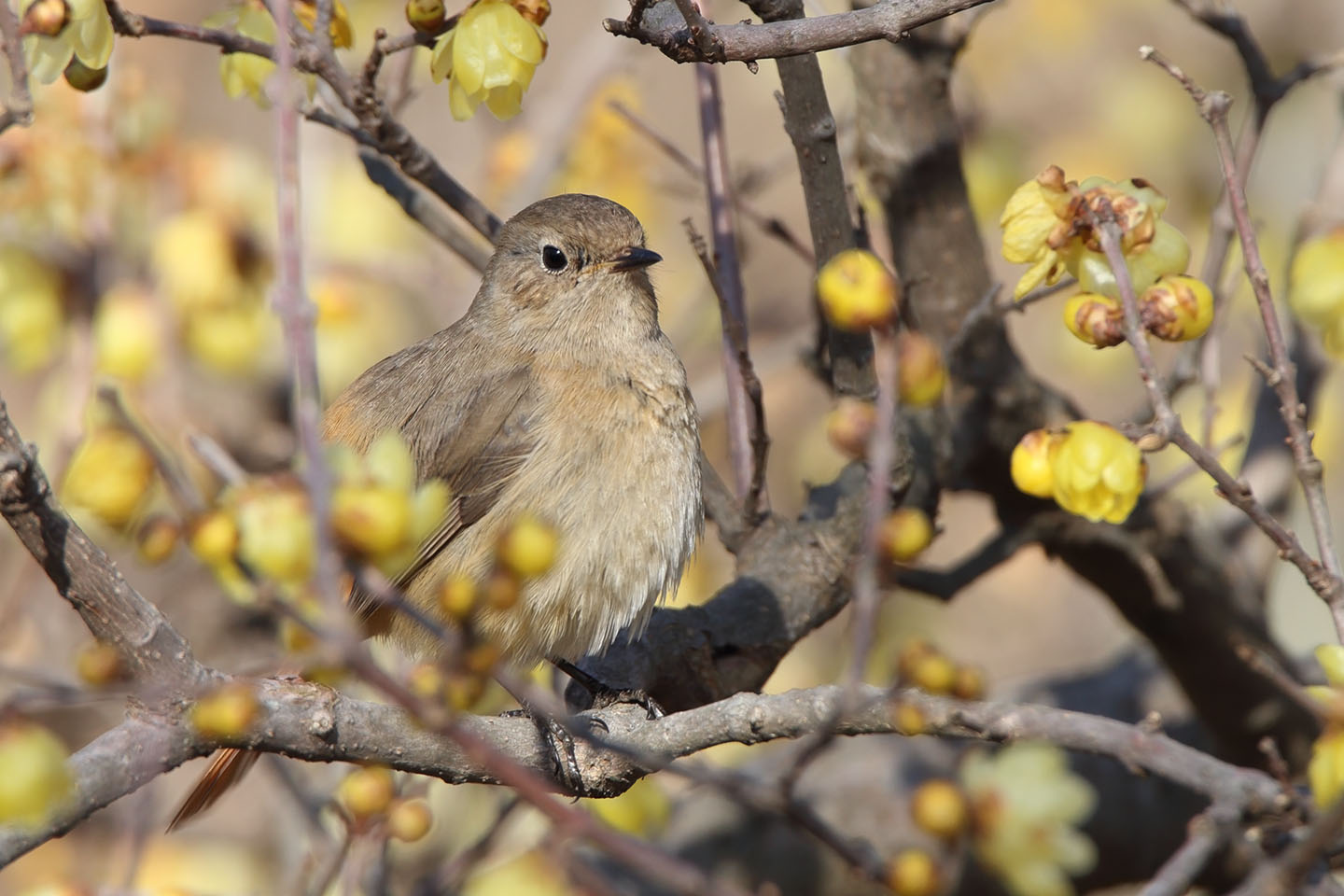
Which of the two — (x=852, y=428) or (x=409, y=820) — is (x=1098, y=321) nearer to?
(x=852, y=428)

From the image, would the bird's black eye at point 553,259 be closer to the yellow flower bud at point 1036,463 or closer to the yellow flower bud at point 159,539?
the yellow flower bud at point 1036,463

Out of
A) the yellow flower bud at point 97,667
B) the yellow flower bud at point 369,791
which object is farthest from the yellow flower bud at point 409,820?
the yellow flower bud at point 97,667

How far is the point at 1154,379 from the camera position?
85.7 inches

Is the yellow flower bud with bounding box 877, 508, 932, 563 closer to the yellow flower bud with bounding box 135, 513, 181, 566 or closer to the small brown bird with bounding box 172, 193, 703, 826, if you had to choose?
the yellow flower bud with bounding box 135, 513, 181, 566

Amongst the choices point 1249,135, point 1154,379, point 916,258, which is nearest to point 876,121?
point 916,258

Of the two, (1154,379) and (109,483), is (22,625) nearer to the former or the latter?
(109,483)

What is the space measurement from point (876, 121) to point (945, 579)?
1331mm

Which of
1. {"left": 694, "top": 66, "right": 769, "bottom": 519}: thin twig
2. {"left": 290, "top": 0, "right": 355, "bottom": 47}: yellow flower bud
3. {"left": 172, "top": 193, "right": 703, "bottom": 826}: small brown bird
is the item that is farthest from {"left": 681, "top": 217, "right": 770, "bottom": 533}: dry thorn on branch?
{"left": 290, "top": 0, "right": 355, "bottom": 47}: yellow flower bud

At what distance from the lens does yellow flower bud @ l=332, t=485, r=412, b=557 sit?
5.01 feet

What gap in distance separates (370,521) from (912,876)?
987 millimetres

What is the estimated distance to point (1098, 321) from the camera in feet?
7.50

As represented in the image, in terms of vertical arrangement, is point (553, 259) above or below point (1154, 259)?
below

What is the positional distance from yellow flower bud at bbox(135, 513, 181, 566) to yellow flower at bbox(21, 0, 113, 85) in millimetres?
1040

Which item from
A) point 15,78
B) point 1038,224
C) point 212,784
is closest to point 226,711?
point 15,78
